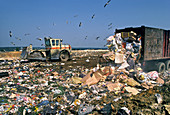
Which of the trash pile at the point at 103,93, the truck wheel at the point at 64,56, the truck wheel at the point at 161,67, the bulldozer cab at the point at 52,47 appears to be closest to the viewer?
the trash pile at the point at 103,93

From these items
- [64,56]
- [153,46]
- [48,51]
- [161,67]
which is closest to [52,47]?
[48,51]

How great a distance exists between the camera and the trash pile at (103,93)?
276 cm

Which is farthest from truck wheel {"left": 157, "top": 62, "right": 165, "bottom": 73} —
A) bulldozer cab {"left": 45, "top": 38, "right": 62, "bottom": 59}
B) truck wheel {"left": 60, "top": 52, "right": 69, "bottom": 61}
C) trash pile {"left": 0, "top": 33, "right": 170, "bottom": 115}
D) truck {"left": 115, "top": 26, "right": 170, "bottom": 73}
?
bulldozer cab {"left": 45, "top": 38, "right": 62, "bottom": 59}

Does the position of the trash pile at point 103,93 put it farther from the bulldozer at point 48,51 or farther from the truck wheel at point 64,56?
the truck wheel at point 64,56

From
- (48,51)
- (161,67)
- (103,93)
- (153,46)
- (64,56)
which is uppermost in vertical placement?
(153,46)

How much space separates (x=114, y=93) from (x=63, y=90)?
1.66 meters

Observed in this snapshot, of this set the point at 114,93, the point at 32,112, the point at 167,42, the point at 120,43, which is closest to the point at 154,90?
the point at 114,93

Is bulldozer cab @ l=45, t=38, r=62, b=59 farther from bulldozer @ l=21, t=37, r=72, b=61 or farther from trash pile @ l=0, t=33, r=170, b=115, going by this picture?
trash pile @ l=0, t=33, r=170, b=115

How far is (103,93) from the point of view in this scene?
143 inches

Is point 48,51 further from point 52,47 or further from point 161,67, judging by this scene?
point 161,67

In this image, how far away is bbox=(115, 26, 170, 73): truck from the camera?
5.08m

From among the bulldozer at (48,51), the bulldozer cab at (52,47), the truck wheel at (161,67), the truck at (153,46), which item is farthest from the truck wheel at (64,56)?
the truck wheel at (161,67)

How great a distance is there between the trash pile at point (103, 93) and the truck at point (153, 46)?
0.50m

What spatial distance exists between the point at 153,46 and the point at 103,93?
143 inches
